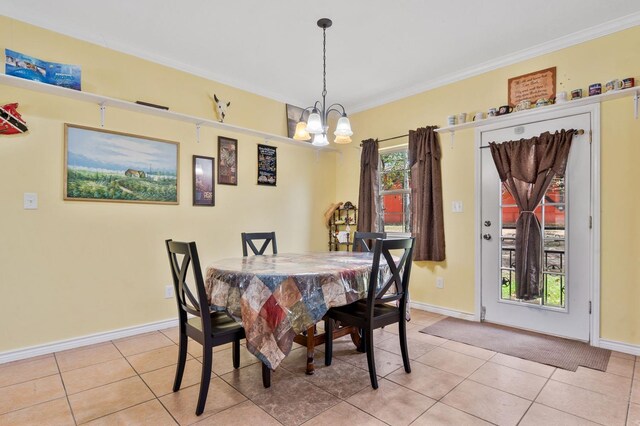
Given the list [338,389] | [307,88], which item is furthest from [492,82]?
[338,389]

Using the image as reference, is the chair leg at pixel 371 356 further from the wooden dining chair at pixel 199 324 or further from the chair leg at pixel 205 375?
the chair leg at pixel 205 375

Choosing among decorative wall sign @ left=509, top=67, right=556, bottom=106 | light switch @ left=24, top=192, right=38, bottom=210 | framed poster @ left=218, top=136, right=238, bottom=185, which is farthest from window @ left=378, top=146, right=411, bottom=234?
light switch @ left=24, top=192, right=38, bottom=210

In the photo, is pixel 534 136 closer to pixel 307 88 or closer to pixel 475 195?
pixel 475 195

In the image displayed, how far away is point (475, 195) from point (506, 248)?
1.95 feet

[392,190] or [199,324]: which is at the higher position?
[392,190]

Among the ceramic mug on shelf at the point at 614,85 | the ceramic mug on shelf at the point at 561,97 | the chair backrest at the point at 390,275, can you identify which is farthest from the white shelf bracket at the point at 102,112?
the ceramic mug on shelf at the point at 614,85

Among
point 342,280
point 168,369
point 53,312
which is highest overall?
point 342,280

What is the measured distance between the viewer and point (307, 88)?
4.02 m

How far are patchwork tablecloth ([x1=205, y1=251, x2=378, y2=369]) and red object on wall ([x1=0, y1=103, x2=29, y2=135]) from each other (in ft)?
6.15

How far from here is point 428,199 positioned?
3.72 meters

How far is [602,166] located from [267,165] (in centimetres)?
321

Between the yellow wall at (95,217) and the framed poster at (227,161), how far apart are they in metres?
0.07

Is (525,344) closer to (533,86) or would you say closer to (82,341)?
(533,86)

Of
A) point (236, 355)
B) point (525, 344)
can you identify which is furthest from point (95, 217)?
point (525, 344)
